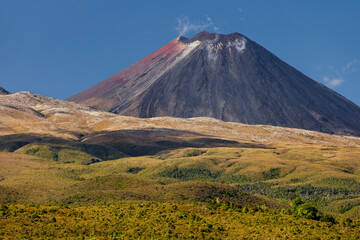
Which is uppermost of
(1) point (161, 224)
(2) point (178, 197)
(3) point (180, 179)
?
(3) point (180, 179)

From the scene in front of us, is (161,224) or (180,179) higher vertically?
(180,179)

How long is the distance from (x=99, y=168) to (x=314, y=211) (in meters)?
129

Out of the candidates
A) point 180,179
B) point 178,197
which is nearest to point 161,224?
point 178,197

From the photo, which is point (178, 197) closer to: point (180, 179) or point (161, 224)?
point (161, 224)

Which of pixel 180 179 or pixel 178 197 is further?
pixel 180 179

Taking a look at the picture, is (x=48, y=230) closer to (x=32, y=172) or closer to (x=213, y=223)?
(x=213, y=223)

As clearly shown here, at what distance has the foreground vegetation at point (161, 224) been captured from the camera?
143 feet

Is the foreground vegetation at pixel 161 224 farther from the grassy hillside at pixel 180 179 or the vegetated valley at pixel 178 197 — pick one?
the grassy hillside at pixel 180 179

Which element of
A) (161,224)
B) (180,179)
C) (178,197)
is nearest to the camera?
(161,224)

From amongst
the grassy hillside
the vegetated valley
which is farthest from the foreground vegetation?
the grassy hillside

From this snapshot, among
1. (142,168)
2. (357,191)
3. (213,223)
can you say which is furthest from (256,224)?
(142,168)

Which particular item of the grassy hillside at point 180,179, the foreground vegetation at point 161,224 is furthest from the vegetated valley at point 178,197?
the grassy hillside at point 180,179

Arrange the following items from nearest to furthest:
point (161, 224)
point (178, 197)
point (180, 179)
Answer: point (161, 224)
point (178, 197)
point (180, 179)

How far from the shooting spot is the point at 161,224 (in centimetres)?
4728
